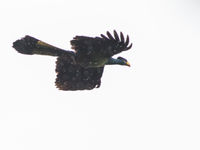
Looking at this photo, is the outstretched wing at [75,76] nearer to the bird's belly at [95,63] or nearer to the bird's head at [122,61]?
the bird's head at [122,61]

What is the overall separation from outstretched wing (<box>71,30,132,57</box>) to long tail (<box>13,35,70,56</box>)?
80 centimetres

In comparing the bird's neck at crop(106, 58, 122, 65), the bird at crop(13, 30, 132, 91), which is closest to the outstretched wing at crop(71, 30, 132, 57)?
the bird at crop(13, 30, 132, 91)

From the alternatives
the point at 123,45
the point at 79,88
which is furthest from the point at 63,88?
the point at 123,45

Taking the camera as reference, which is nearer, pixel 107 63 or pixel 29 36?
pixel 29 36

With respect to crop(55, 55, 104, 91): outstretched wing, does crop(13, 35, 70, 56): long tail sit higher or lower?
higher

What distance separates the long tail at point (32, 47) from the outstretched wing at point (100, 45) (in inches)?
31.4

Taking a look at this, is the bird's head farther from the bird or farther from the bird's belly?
the bird's belly

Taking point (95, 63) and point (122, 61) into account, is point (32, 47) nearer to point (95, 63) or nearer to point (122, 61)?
point (95, 63)

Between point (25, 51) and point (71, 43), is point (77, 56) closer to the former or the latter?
point (71, 43)

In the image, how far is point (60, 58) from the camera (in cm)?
1473

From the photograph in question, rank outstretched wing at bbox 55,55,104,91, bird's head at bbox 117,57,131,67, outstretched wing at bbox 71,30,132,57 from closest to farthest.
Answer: outstretched wing at bbox 71,30,132,57 < outstretched wing at bbox 55,55,104,91 < bird's head at bbox 117,57,131,67

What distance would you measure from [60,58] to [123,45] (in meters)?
2.42

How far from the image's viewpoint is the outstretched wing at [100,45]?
13148 mm

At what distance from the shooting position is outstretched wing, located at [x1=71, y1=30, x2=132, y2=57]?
13.1 metres
